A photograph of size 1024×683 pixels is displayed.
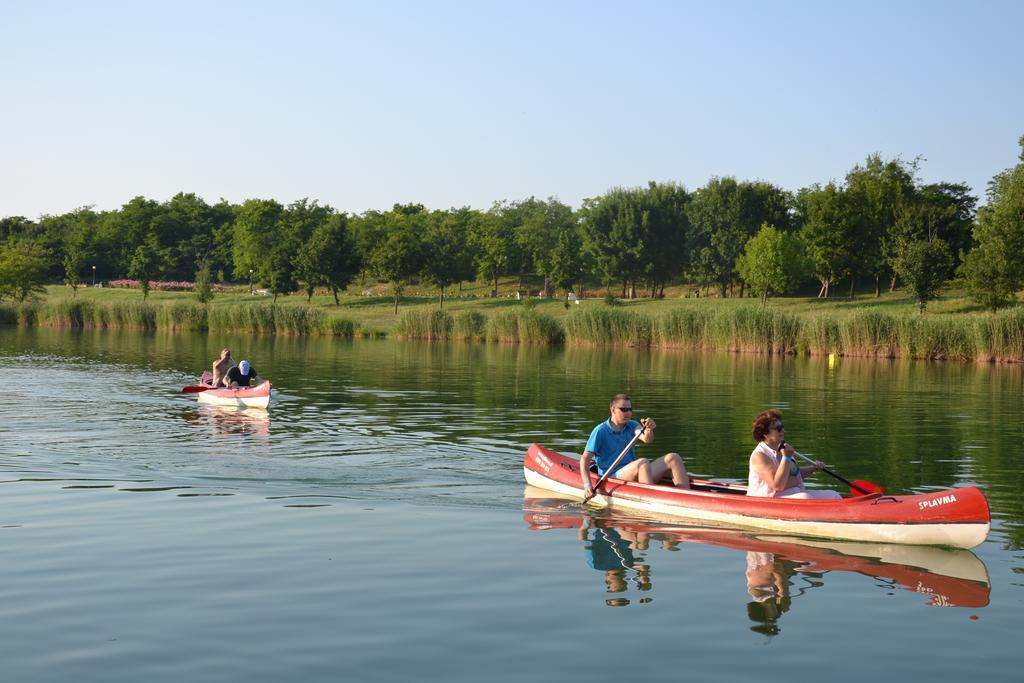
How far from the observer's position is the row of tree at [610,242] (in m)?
73.3

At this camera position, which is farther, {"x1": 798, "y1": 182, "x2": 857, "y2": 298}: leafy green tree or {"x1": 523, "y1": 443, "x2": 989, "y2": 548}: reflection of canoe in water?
{"x1": 798, "y1": 182, "x2": 857, "y2": 298}: leafy green tree

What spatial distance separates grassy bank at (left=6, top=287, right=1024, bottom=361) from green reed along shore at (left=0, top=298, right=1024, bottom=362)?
52 mm

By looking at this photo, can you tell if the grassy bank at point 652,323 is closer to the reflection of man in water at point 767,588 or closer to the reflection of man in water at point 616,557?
the reflection of man in water at point 616,557

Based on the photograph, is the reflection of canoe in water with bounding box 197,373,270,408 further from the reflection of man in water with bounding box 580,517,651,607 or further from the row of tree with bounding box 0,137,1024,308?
the row of tree with bounding box 0,137,1024,308

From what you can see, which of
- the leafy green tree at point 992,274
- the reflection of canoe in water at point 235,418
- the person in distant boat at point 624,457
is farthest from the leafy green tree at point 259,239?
the person in distant boat at point 624,457

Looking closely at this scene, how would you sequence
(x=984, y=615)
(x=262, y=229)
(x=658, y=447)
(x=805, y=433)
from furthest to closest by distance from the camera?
(x=262, y=229) < (x=805, y=433) < (x=658, y=447) < (x=984, y=615)

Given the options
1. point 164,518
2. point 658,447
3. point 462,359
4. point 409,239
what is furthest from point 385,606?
point 409,239

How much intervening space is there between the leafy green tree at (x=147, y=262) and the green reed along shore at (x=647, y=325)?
82.0 feet

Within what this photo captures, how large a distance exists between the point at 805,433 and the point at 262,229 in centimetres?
9991

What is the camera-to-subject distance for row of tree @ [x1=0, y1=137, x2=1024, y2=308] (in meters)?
73.3

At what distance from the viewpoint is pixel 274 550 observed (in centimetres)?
1166

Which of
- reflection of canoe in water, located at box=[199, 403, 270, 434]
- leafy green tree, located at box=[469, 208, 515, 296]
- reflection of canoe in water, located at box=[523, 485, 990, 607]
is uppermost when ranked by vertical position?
leafy green tree, located at box=[469, 208, 515, 296]

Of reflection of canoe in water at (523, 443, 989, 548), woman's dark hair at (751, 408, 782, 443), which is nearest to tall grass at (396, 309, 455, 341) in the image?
reflection of canoe in water at (523, 443, 989, 548)

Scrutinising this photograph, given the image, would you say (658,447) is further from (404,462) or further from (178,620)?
(178,620)
